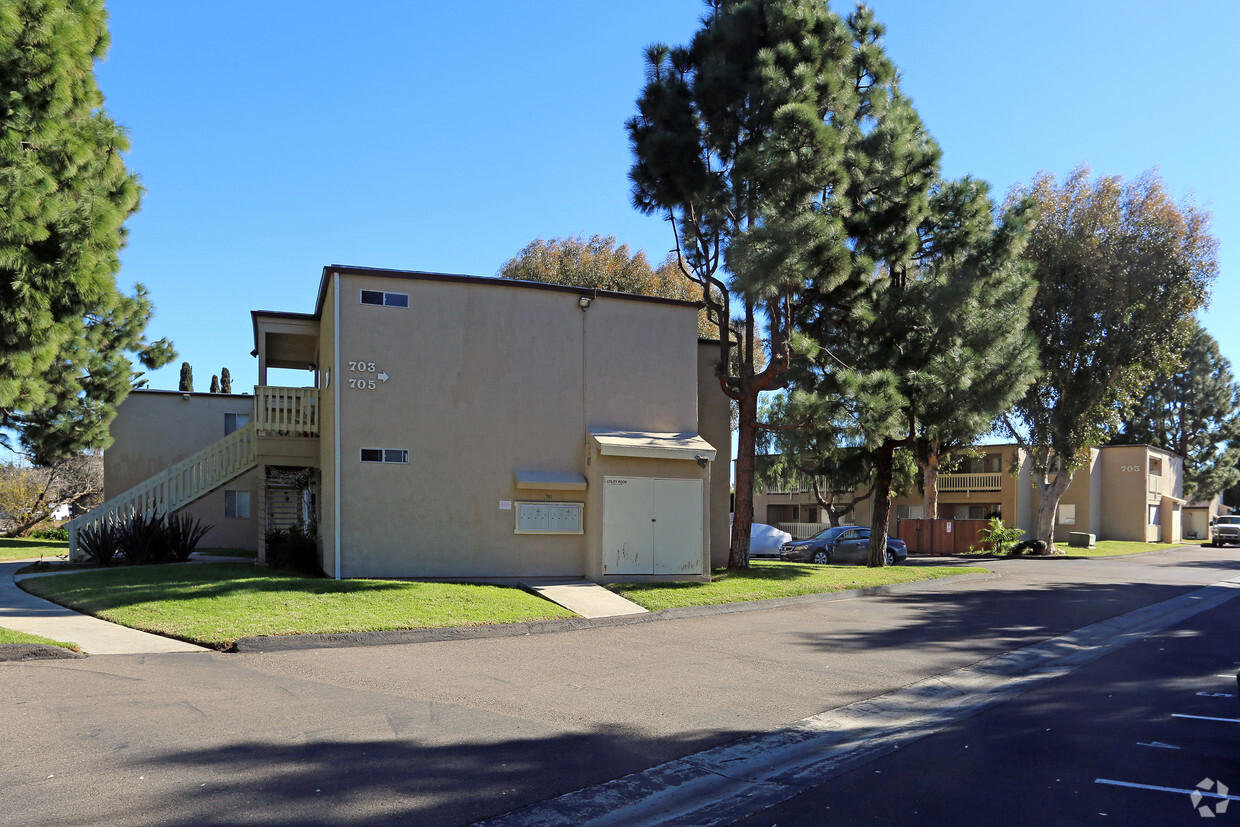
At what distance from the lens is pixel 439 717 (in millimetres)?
7785

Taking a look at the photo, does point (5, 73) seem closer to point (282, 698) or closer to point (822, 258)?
point (282, 698)

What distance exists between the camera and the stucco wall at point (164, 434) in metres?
29.4

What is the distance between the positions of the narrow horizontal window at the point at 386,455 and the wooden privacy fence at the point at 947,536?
92.6 ft

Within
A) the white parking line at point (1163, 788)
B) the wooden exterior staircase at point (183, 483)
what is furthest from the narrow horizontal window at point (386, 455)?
the white parking line at point (1163, 788)

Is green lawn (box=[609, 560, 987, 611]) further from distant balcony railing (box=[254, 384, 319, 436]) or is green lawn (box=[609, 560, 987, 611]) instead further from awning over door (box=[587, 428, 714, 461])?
distant balcony railing (box=[254, 384, 319, 436])

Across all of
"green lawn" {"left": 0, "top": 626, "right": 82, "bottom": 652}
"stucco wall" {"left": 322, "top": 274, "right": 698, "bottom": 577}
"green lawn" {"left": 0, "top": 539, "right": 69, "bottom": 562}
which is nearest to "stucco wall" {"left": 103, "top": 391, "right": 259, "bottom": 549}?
"green lawn" {"left": 0, "top": 539, "right": 69, "bottom": 562}

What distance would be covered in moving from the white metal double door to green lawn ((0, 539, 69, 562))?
1631 cm

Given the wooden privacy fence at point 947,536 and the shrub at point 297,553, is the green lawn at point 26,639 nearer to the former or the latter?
the shrub at point 297,553

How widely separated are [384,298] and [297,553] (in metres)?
5.91

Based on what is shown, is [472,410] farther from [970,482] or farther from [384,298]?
[970,482]

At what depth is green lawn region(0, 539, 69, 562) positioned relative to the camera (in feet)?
80.5

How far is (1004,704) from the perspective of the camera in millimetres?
8773

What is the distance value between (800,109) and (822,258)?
10.6 ft

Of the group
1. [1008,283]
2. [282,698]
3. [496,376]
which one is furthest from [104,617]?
[1008,283]
